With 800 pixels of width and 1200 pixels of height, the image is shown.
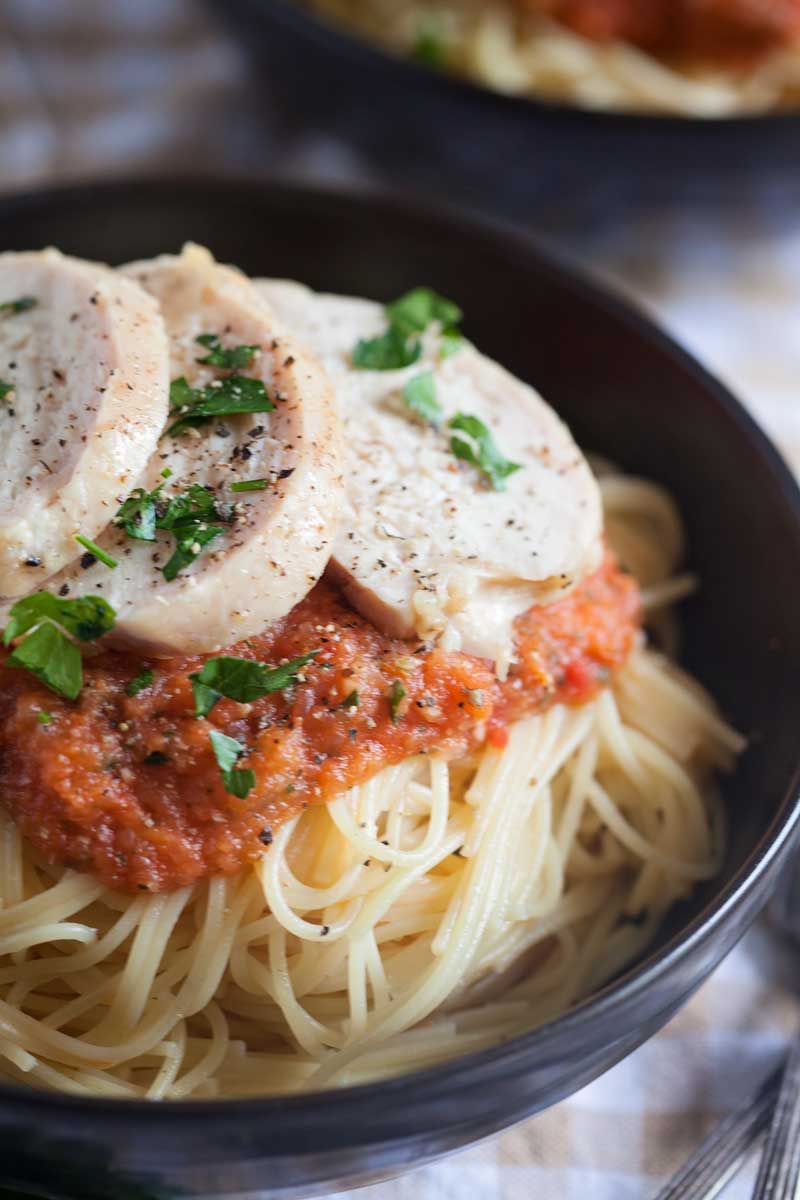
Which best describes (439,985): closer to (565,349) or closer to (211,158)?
(565,349)

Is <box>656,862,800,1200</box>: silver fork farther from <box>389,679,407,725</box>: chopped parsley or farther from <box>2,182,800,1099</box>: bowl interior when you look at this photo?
<box>389,679,407,725</box>: chopped parsley

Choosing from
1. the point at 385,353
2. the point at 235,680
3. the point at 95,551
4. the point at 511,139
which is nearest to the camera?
the point at 95,551

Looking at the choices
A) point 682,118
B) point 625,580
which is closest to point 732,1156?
point 625,580

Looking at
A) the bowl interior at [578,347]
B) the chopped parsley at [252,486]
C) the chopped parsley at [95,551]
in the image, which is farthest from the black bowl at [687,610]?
the chopped parsley at [252,486]

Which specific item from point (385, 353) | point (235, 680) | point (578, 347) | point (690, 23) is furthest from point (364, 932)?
point (690, 23)

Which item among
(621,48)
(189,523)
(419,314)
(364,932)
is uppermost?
(621,48)

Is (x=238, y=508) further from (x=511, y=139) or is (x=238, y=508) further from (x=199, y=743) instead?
(x=511, y=139)
